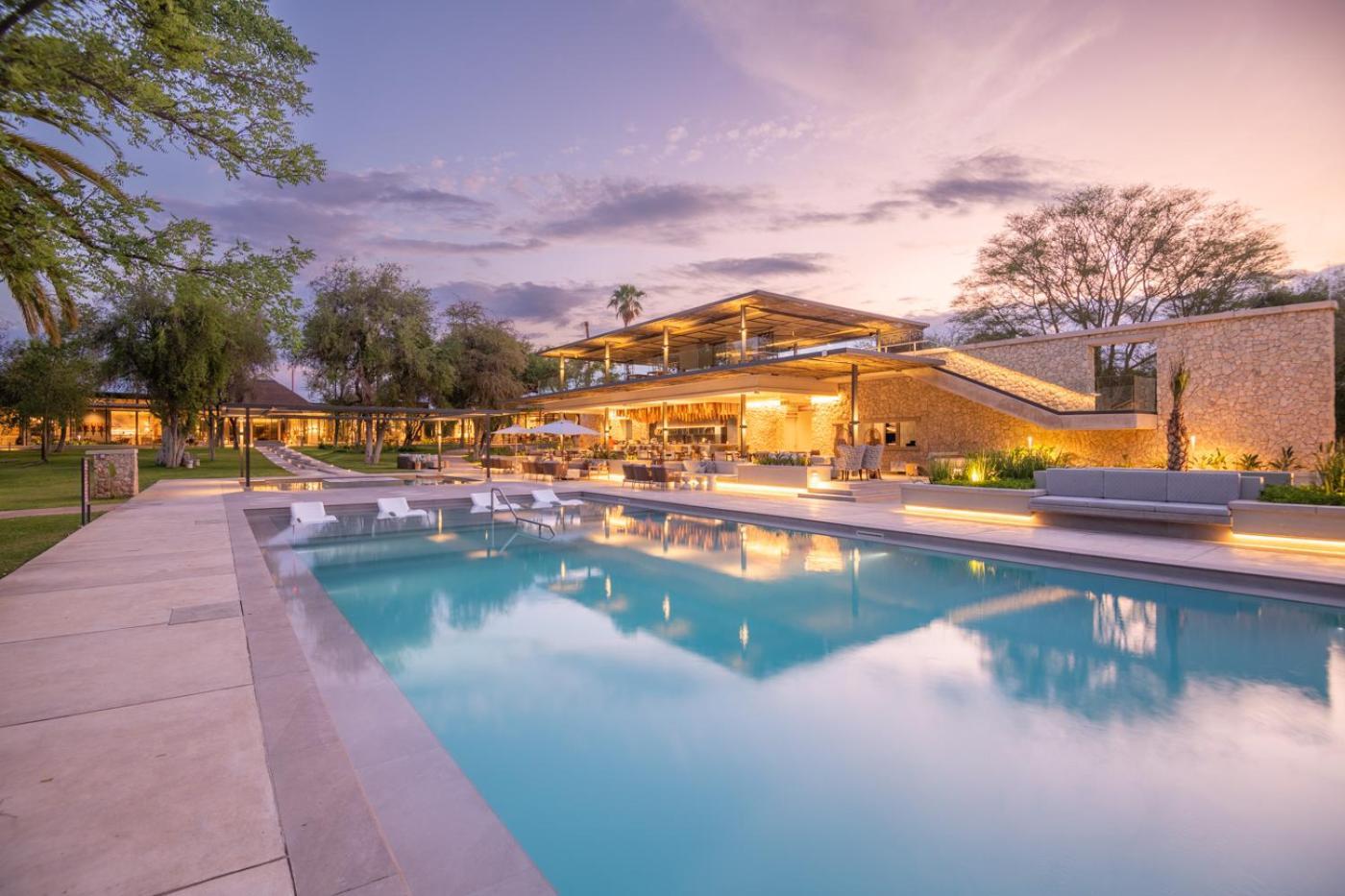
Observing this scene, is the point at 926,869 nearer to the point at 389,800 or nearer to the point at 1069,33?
the point at 389,800

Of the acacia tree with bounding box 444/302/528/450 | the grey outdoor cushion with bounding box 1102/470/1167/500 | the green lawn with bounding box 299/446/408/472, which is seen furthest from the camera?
the acacia tree with bounding box 444/302/528/450

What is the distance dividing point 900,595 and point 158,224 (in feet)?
36.1

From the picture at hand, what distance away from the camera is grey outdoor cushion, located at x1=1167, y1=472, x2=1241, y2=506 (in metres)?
9.73

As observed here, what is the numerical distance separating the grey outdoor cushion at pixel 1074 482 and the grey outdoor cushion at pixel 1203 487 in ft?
3.60

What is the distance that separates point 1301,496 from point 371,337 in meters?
32.7

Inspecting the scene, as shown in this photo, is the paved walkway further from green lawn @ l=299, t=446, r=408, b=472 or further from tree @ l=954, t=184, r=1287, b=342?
tree @ l=954, t=184, r=1287, b=342

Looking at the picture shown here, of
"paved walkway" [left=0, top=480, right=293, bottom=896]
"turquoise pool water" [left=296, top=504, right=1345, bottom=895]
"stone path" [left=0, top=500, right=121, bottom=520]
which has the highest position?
"paved walkway" [left=0, top=480, right=293, bottom=896]

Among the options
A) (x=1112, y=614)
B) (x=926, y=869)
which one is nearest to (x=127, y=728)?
(x=926, y=869)

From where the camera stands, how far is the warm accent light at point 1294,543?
8430mm

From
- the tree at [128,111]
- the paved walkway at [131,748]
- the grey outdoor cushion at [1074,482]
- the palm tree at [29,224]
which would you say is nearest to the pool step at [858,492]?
the grey outdoor cushion at [1074,482]

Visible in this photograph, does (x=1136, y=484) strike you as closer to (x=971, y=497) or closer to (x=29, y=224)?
(x=971, y=497)

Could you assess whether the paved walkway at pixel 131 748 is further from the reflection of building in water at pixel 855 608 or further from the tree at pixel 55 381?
the tree at pixel 55 381

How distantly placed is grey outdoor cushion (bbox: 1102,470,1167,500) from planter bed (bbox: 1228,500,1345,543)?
1.09m

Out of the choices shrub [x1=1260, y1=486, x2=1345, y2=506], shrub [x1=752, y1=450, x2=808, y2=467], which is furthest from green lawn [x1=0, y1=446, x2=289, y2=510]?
shrub [x1=1260, y1=486, x2=1345, y2=506]
